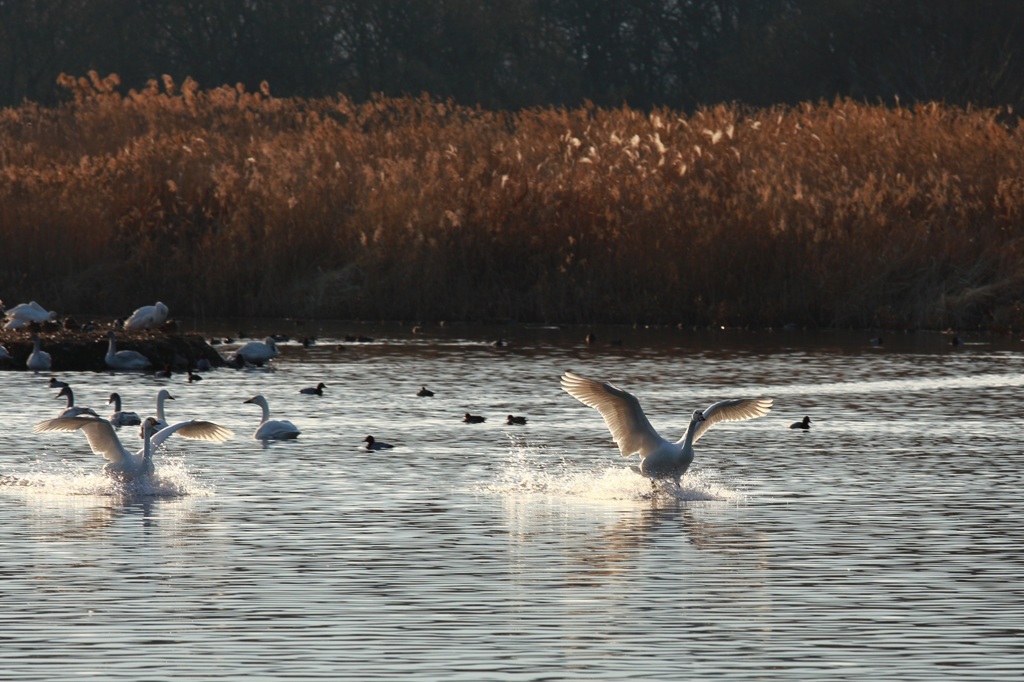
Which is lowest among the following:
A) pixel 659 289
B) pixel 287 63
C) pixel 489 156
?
pixel 659 289

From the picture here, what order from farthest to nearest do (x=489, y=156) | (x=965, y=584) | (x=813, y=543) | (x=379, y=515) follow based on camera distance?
1. (x=489, y=156)
2. (x=379, y=515)
3. (x=813, y=543)
4. (x=965, y=584)

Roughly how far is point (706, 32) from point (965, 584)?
44.2m

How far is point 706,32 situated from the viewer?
53.2m

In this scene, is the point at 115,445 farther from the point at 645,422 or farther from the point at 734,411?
the point at 734,411

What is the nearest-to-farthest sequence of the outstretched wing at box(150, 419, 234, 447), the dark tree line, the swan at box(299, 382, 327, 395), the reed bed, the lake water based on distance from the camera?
the lake water, the outstretched wing at box(150, 419, 234, 447), the swan at box(299, 382, 327, 395), the reed bed, the dark tree line

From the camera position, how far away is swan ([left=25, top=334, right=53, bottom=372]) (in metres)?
21.9

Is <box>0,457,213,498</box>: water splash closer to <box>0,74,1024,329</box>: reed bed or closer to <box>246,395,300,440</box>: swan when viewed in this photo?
<box>246,395,300,440</box>: swan

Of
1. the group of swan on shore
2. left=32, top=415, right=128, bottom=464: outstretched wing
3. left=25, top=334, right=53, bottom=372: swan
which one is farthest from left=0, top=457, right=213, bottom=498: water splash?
the group of swan on shore

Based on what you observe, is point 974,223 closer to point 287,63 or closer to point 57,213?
point 57,213

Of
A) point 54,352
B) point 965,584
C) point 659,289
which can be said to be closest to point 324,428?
point 54,352

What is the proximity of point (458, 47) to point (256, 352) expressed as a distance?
30.7 meters

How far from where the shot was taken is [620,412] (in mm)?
13461

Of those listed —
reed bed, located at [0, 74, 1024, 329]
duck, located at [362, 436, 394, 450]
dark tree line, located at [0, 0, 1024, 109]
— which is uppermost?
dark tree line, located at [0, 0, 1024, 109]

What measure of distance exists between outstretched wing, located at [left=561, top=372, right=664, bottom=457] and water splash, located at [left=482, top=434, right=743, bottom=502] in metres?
0.24
